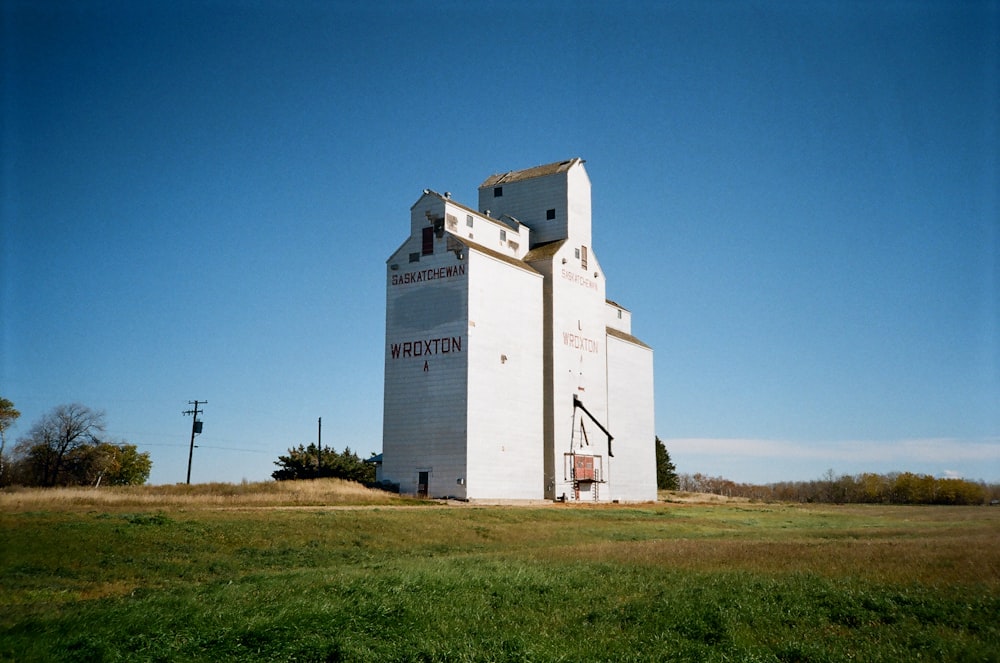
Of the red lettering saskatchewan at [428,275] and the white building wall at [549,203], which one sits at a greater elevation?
the white building wall at [549,203]

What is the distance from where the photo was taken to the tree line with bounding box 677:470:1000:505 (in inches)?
3484

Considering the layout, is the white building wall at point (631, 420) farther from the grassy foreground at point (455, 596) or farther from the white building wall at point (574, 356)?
the grassy foreground at point (455, 596)

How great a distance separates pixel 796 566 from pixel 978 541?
25.8 ft

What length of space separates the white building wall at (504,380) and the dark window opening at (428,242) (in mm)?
3433

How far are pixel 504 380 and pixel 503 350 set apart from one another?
1.94 meters

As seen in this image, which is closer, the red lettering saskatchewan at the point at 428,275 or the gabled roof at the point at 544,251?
the red lettering saskatchewan at the point at 428,275

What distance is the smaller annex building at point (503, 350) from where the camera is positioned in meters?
51.2

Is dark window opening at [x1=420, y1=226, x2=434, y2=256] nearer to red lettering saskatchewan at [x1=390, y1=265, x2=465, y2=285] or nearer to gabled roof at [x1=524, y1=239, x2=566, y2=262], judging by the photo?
red lettering saskatchewan at [x1=390, y1=265, x2=465, y2=285]

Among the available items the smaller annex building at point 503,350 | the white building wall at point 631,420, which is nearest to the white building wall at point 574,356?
the smaller annex building at point 503,350

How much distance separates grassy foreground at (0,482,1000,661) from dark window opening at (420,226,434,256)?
26.1 m

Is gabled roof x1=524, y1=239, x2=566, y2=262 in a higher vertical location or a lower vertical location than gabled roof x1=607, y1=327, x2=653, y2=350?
higher

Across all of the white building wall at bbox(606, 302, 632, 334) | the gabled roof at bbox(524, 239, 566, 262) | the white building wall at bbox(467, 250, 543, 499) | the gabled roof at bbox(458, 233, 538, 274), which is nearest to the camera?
the white building wall at bbox(467, 250, 543, 499)

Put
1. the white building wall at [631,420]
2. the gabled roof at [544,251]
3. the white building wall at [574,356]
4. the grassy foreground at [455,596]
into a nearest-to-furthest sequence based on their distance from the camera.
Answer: the grassy foreground at [455,596]
the white building wall at [574,356]
the gabled roof at [544,251]
the white building wall at [631,420]

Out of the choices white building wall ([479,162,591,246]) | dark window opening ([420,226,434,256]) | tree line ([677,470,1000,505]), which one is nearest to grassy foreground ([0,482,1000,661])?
dark window opening ([420,226,434,256])
